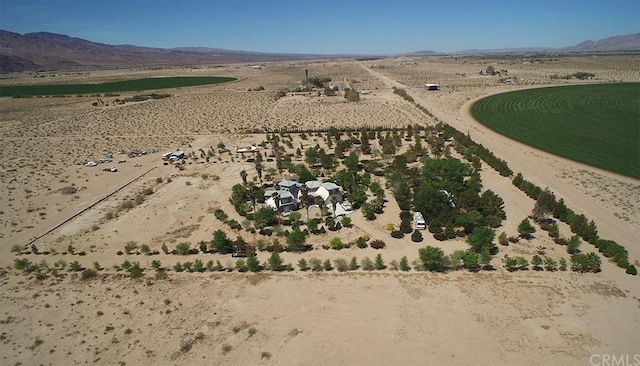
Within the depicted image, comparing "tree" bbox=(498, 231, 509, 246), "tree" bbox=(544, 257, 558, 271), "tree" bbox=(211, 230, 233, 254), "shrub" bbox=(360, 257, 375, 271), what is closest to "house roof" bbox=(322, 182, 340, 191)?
"shrub" bbox=(360, 257, 375, 271)

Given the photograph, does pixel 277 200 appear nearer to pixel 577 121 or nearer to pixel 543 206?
pixel 543 206

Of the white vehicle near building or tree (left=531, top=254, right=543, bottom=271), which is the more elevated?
the white vehicle near building

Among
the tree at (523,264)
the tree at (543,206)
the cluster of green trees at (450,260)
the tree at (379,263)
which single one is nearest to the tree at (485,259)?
the cluster of green trees at (450,260)

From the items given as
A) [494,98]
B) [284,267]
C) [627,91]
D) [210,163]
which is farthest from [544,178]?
[627,91]

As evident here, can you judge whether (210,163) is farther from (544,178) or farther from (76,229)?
(544,178)

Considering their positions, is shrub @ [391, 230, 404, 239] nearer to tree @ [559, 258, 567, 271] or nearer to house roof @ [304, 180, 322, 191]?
house roof @ [304, 180, 322, 191]

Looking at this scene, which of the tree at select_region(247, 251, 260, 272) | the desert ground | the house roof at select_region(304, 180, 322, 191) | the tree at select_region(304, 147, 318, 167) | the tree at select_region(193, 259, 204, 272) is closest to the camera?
the desert ground

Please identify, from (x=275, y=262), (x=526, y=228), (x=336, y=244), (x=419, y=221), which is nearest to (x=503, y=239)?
(x=526, y=228)
